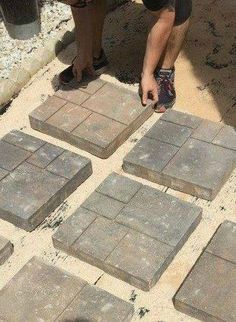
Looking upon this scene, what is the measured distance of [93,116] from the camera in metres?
4.11

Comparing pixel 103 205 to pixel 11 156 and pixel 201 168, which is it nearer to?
pixel 201 168

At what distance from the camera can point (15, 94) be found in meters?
4.61

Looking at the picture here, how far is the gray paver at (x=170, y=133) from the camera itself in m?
3.83

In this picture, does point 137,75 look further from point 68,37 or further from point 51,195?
point 51,195

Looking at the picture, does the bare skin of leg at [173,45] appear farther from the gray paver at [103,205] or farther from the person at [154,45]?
the gray paver at [103,205]

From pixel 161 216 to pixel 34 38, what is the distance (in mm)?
2646

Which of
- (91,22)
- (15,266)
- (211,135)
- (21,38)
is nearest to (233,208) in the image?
(211,135)

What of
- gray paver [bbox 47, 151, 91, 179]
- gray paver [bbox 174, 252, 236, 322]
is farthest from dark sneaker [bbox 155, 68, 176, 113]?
gray paver [bbox 174, 252, 236, 322]

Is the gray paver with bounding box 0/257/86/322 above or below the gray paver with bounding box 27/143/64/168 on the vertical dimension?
below

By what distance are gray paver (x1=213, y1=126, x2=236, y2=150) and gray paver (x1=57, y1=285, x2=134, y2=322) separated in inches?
56.5

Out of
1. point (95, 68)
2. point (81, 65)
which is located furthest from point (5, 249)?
point (95, 68)

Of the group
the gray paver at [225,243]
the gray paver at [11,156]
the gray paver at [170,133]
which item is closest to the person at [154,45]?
the gray paver at [170,133]

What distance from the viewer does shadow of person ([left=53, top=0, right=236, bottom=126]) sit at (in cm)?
434

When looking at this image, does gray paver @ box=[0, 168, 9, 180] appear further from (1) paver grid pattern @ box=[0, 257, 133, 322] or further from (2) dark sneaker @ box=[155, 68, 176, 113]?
(2) dark sneaker @ box=[155, 68, 176, 113]
